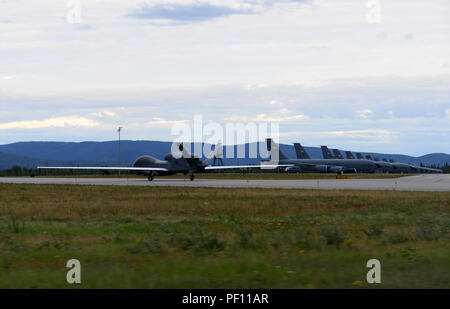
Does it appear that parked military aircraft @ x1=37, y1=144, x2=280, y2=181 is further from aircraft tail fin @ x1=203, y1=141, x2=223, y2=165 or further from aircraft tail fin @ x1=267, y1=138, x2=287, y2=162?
aircraft tail fin @ x1=267, y1=138, x2=287, y2=162

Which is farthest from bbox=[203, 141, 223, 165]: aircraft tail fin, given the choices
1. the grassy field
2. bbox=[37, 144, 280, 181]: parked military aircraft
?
the grassy field

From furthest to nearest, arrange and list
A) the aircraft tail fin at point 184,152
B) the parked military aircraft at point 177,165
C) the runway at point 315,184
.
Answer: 1. the parked military aircraft at point 177,165
2. the aircraft tail fin at point 184,152
3. the runway at point 315,184

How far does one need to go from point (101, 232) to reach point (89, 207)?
10711mm

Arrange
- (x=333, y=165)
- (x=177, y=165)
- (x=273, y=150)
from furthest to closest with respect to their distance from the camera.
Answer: (x=273, y=150)
(x=333, y=165)
(x=177, y=165)

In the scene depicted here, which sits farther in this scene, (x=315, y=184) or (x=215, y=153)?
(x=215, y=153)

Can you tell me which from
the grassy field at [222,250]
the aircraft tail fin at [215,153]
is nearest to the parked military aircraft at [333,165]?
the aircraft tail fin at [215,153]

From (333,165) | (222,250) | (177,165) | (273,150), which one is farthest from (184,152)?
(273,150)

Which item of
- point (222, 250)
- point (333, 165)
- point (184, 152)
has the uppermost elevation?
point (184, 152)

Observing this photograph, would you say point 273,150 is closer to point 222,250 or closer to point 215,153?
point 215,153

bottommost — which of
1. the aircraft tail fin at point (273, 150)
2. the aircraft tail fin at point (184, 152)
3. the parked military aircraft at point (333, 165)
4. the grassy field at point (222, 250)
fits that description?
the grassy field at point (222, 250)

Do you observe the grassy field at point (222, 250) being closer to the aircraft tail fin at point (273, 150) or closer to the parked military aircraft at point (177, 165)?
the parked military aircraft at point (177, 165)
